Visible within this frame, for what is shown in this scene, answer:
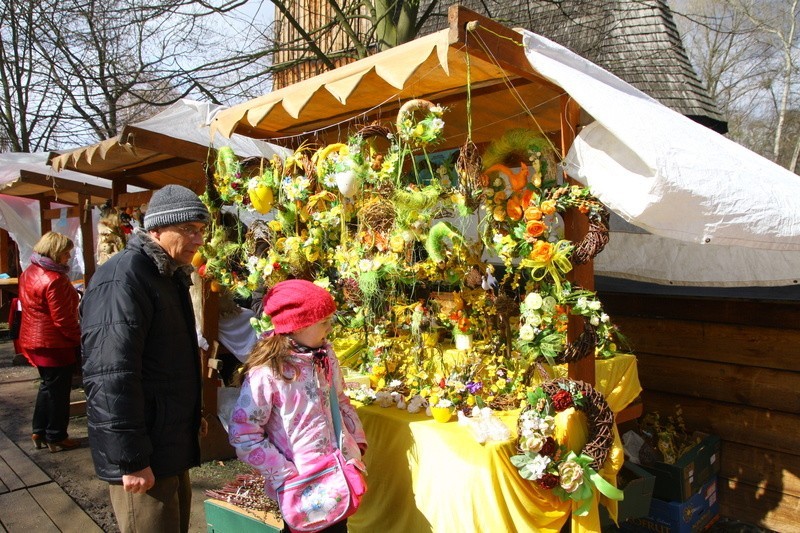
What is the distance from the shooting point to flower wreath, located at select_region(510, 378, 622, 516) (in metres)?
2.53

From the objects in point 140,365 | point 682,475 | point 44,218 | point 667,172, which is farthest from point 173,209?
point 44,218

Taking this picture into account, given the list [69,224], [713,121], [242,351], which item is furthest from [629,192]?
[69,224]

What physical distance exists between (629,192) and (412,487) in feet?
5.40

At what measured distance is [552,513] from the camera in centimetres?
262

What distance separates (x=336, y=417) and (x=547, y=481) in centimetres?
93

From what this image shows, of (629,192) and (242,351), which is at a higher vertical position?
(629,192)

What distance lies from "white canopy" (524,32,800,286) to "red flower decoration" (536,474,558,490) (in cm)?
110

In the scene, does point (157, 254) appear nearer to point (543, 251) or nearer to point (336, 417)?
point (336, 417)

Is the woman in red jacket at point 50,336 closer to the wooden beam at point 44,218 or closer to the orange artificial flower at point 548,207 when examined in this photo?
the wooden beam at point 44,218

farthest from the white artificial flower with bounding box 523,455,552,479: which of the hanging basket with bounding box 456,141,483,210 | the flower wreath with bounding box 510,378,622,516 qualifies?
the hanging basket with bounding box 456,141,483,210

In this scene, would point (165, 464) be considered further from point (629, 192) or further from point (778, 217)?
point (778, 217)

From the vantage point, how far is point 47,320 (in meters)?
4.76

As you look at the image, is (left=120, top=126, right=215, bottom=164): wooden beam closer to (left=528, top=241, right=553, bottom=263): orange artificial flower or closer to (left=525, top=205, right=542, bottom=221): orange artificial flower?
(left=525, top=205, right=542, bottom=221): orange artificial flower

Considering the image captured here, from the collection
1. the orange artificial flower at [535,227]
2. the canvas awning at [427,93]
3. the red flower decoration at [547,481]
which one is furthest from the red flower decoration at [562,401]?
the canvas awning at [427,93]
